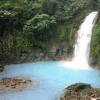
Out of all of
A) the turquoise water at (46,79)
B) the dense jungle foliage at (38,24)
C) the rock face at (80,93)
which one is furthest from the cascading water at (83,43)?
the rock face at (80,93)

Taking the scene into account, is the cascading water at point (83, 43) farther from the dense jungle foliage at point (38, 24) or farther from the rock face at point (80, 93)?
the rock face at point (80, 93)

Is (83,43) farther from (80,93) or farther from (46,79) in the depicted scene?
(80,93)

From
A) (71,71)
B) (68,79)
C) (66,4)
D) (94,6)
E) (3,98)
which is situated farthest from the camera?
(94,6)

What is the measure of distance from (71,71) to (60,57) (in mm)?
2952

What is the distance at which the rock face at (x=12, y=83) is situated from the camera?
7266 mm

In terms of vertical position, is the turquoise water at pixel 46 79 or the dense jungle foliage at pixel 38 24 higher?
the dense jungle foliage at pixel 38 24

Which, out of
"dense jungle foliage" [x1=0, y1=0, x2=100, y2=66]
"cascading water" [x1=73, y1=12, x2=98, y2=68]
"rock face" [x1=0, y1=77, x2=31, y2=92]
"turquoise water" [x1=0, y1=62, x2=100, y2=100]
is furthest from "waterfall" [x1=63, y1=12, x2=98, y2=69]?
"rock face" [x1=0, y1=77, x2=31, y2=92]

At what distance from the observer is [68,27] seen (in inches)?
512

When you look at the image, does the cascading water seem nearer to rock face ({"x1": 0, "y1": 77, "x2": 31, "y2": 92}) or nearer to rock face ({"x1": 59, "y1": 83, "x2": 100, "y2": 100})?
rock face ({"x1": 59, "y1": 83, "x2": 100, "y2": 100})

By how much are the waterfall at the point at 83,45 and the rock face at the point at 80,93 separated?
431cm

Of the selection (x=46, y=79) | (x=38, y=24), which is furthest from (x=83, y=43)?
(x=46, y=79)

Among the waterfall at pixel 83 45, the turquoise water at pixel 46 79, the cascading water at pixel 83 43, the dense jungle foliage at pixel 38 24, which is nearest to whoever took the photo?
the turquoise water at pixel 46 79

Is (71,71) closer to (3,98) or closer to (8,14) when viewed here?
(3,98)

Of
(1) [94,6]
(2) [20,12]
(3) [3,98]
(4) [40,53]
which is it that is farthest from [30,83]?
(1) [94,6]
